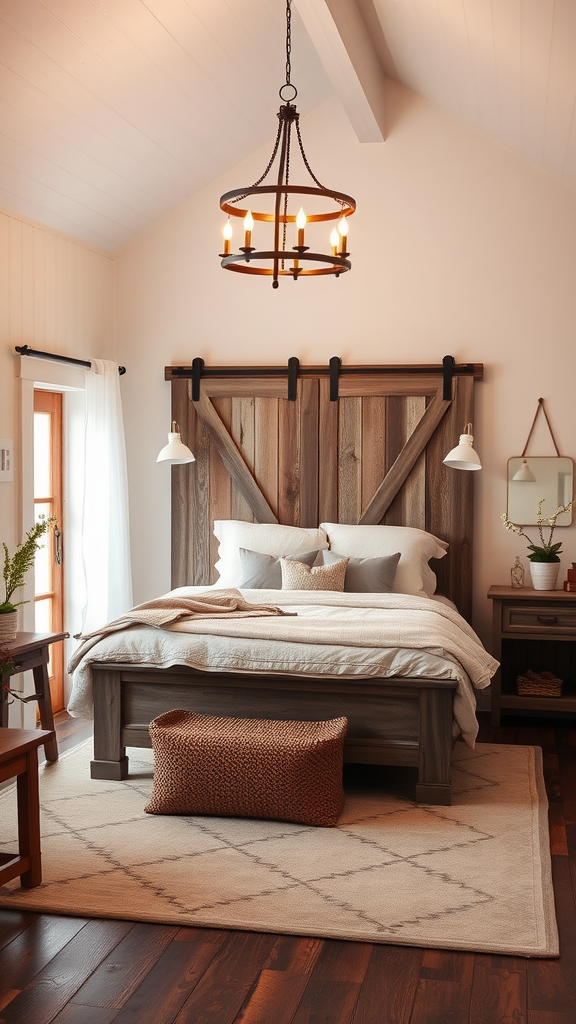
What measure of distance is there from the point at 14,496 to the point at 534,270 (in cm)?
321

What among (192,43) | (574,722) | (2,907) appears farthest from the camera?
(574,722)

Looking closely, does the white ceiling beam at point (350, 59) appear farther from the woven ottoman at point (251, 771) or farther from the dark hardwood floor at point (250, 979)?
the dark hardwood floor at point (250, 979)

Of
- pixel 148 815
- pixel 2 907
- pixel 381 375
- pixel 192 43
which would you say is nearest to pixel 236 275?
pixel 381 375

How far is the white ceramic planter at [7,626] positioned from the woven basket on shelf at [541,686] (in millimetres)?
2793

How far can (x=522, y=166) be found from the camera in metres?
5.54

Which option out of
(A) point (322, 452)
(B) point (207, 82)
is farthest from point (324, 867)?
(B) point (207, 82)

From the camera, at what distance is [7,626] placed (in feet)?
14.0

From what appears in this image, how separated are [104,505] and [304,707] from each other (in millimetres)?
2213

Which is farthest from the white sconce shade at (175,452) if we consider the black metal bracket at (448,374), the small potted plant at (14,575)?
the black metal bracket at (448,374)

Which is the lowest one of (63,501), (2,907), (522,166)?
(2,907)

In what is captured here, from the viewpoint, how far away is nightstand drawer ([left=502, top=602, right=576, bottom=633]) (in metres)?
5.20

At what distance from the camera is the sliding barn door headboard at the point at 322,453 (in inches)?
223

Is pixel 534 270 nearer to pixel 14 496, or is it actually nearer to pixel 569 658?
pixel 569 658

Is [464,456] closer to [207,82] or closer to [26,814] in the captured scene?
[207,82]
